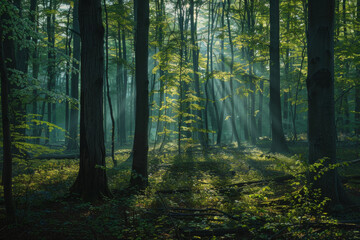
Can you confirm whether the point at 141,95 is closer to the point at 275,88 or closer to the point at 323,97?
the point at 323,97

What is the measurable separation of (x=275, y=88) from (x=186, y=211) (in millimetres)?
11424

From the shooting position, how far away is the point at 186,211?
5.11m

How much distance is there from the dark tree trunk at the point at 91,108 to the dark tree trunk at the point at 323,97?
4.84 meters

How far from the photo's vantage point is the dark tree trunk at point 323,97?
4.89 m

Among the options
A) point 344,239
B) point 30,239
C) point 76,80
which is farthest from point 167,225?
point 76,80

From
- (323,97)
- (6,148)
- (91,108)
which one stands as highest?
(323,97)

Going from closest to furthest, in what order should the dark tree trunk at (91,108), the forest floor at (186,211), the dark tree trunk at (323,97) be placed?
1. the forest floor at (186,211)
2. the dark tree trunk at (323,97)
3. the dark tree trunk at (91,108)

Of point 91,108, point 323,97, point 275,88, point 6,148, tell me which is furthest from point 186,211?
point 275,88

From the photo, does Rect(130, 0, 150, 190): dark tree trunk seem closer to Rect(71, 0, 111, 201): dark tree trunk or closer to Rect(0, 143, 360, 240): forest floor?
Rect(0, 143, 360, 240): forest floor

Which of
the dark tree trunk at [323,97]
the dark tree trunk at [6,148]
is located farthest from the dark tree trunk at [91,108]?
the dark tree trunk at [323,97]

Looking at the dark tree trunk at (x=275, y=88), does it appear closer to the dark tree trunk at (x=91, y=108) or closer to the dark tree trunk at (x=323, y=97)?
the dark tree trunk at (x=323, y=97)

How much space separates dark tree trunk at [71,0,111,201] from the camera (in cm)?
553

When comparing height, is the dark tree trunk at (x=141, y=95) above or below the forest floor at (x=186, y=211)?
above

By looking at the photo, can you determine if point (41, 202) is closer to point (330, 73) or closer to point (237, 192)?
point (237, 192)
